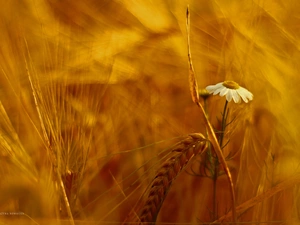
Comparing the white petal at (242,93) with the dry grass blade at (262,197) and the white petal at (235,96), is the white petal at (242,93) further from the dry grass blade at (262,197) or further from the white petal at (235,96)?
the dry grass blade at (262,197)

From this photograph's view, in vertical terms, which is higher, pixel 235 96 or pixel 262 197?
pixel 235 96

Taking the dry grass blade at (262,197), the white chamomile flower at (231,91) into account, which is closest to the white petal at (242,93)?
the white chamomile flower at (231,91)

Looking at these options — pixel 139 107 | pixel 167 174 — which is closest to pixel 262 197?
pixel 167 174

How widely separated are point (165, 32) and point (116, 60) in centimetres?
→ 12

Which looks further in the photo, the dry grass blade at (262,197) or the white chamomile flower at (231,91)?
the white chamomile flower at (231,91)

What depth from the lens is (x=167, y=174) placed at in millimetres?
539

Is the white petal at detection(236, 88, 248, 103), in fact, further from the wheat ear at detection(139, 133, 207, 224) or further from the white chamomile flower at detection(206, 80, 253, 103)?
the wheat ear at detection(139, 133, 207, 224)

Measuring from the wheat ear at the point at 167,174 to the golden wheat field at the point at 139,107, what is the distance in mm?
154

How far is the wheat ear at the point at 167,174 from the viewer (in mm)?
521

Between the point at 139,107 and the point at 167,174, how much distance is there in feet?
0.94

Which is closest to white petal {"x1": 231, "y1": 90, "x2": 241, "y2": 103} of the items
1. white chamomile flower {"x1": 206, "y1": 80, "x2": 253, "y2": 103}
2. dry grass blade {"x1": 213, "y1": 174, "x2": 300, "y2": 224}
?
white chamomile flower {"x1": 206, "y1": 80, "x2": 253, "y2": 103}

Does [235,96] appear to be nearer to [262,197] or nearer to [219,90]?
[219,90]

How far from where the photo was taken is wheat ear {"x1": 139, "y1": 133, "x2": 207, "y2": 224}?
52 cm

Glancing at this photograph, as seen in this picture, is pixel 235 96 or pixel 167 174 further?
pixel 235 96
